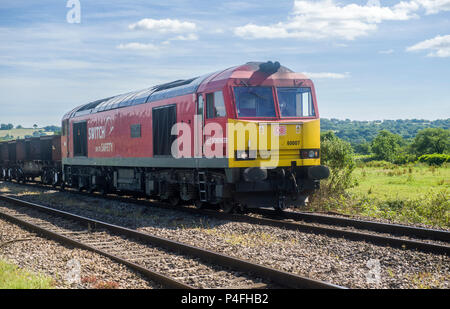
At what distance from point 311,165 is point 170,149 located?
418 cm

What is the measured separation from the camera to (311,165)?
12875mm

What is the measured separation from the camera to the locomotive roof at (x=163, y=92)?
12.7 metres

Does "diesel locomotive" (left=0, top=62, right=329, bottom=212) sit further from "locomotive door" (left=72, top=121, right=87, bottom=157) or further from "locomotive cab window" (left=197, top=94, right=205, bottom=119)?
"locomotive door" (left=72, top=121, right=87, bottom=157)

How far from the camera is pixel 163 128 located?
49.3 feet

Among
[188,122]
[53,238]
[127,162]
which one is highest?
[188,122]

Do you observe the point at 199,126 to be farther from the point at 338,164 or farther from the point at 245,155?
the point at 338,164

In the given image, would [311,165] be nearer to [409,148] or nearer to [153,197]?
[153,197]

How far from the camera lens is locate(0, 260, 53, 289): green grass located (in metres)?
6.60

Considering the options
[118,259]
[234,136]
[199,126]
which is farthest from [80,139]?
[118,259]

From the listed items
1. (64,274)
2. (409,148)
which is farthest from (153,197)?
(409,148)

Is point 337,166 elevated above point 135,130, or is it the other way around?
point 135,130

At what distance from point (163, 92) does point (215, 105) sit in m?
3.36

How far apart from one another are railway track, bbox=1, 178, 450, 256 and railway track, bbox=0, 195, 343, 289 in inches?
115

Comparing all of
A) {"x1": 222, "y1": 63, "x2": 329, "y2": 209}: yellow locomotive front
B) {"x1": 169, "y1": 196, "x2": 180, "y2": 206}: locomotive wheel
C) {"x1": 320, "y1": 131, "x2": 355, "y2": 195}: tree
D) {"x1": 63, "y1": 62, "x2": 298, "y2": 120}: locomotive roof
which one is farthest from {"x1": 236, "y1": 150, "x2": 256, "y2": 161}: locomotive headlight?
{"x1": 320, "y1": 131, "x2": 355, "y2": 195}: tree
